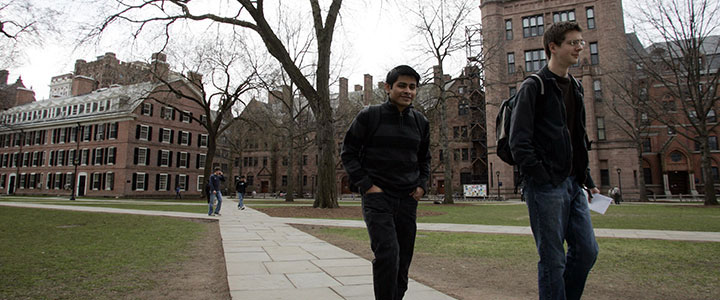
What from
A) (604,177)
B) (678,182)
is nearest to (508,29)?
(604,177)

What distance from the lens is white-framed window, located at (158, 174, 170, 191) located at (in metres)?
43.1

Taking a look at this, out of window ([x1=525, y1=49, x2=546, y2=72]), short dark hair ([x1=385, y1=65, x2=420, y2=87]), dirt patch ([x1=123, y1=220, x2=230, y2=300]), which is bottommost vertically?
dirt patch ([x1=123, y1=220, x2=230, y2=300])

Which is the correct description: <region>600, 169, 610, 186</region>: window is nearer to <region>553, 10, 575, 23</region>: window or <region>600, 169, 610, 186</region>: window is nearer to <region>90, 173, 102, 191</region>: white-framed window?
<region>553, 10, 575, 23</region>: window

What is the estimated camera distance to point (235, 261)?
16.4ft

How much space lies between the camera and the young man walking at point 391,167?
101 inches

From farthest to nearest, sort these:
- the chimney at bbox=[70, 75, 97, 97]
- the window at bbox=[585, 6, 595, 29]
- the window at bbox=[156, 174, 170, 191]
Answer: the chimney at bbox=[70, 75, 97, 97] → the window at bbox=[156, 174, 170, 191] → the window at bbox=[585, 6, 595, 29]

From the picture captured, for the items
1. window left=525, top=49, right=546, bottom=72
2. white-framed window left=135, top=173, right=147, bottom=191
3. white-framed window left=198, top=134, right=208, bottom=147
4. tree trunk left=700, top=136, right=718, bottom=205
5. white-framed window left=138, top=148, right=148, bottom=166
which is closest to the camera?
tree trunk left=700, top=136, right=718, bottom=205

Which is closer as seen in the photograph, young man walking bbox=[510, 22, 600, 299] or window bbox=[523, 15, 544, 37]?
young man walking bbox=[510, 22, 600, 299]

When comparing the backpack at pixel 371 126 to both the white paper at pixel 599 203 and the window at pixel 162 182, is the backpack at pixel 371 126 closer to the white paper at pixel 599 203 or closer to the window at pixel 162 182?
the white paper at pixel 599 203

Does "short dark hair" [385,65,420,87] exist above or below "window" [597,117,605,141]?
below

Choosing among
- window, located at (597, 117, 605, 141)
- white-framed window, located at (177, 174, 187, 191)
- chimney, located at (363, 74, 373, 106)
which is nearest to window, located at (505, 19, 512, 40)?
window, located at (597, 117, 605, 141)

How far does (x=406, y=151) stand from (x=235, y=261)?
3327mm

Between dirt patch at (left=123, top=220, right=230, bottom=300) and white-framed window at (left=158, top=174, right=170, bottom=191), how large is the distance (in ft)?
137

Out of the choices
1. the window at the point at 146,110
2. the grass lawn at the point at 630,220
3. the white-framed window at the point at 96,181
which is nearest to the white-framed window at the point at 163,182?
the white-framed window at the point at 96,181
